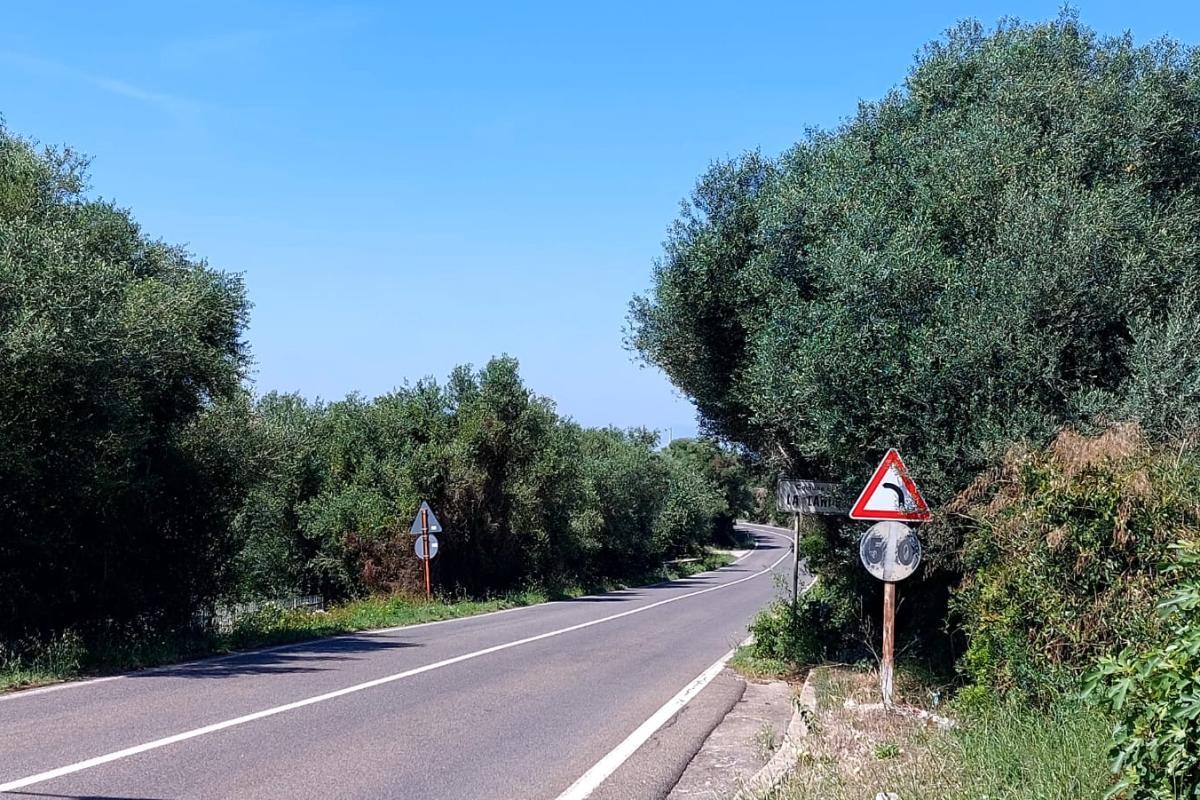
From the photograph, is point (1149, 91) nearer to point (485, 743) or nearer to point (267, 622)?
point (485, 743)

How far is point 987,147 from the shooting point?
12367 millimetres

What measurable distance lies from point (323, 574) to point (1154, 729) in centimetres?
3490

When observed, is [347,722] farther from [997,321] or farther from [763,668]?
[997,321]

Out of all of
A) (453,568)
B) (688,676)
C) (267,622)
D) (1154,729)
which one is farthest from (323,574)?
(1154,729)

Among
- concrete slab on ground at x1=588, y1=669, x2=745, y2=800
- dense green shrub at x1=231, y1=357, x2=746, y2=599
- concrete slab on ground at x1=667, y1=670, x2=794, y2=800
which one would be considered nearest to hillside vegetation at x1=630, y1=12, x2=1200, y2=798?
concrete slab on ground at x1=667, y1=670, x2=794, y2=800

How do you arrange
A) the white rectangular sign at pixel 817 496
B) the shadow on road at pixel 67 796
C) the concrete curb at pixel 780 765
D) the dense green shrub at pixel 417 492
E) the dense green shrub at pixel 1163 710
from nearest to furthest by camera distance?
the dense green shrub at pixel 1163 710 → the shadow on road at pixel 67 796 → the concrete curb at pixel 780 765 → the white rectangular sign at pixel 817 496 → the dense green shrub at pixel 417 492

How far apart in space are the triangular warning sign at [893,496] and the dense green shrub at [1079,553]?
2.60 ft

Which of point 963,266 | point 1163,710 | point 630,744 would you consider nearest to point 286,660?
point 630,744

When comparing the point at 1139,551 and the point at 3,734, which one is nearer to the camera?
the point at 1139,551

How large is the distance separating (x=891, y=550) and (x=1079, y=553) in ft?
6.21

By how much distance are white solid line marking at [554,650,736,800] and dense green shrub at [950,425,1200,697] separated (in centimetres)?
308

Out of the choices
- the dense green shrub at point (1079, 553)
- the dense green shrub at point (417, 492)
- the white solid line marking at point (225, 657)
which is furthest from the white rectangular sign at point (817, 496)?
the dense green shrub at point (417, 492)

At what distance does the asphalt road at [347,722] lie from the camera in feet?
25.3

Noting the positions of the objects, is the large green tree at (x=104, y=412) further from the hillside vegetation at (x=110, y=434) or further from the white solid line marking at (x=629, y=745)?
the white solid line marking at (x=629, y=745)
